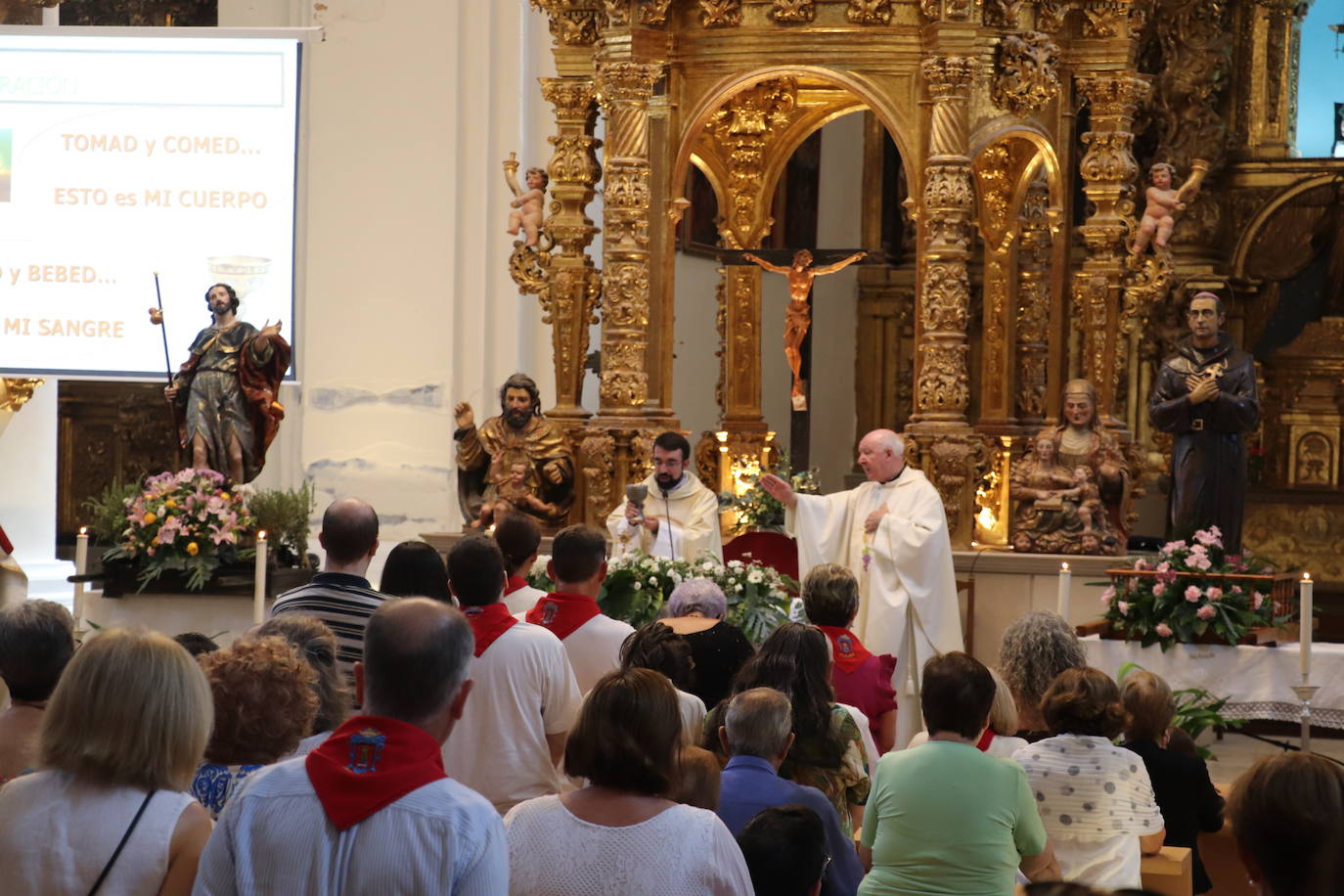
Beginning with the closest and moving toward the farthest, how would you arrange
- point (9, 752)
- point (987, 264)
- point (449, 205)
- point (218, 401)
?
point (9, 752), point (218, 401), point (987, 264), point (449, 205)

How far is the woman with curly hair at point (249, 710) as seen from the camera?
3.84 metres

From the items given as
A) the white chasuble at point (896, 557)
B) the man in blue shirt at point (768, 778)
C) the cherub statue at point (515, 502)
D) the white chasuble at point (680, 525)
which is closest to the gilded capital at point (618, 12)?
the cherub statue at point (515, 502)

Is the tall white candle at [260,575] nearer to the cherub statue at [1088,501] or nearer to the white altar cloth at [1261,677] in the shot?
the white altar cloth at [1261,677]

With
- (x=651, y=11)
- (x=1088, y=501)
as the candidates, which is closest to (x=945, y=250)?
(x=1088, y=501)

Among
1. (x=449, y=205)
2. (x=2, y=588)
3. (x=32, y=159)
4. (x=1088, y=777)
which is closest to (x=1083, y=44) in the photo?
(x=449, y=205)

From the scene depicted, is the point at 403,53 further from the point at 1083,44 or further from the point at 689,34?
the point at 1083,44

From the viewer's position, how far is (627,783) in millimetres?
3730

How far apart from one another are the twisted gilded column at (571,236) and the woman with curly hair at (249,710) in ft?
30.1

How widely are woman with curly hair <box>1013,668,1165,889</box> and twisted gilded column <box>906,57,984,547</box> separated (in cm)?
695

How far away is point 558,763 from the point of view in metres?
5.39

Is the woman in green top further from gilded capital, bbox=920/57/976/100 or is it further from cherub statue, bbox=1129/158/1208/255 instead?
cherub statue, bbox=1129/158/1208/255

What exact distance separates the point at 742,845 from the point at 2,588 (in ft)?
22.2

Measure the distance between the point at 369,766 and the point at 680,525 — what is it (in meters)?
7.51

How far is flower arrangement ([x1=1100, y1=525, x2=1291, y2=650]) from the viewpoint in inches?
372
